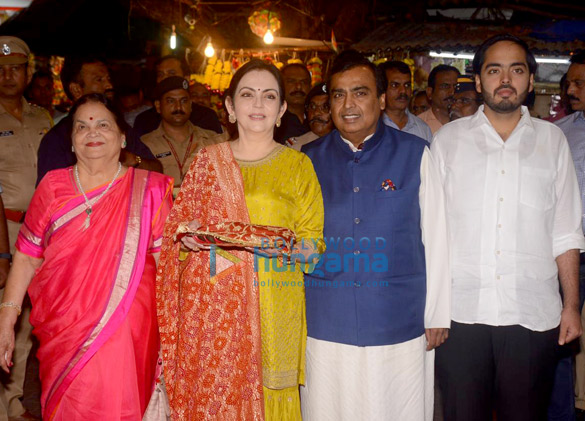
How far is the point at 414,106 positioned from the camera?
8.82m

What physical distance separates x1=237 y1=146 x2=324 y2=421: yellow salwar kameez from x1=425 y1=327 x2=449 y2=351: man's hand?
68 cm

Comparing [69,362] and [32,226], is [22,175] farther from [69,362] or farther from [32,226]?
[69,362]

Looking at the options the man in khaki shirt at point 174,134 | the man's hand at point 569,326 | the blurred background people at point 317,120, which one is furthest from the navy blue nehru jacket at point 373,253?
the man in khaki shirt at point 174,134

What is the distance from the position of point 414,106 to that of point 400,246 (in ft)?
20.2

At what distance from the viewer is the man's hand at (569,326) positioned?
307cm

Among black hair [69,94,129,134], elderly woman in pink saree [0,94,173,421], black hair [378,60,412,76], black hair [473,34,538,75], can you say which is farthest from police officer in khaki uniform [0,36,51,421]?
black hair [473,34,538,75]

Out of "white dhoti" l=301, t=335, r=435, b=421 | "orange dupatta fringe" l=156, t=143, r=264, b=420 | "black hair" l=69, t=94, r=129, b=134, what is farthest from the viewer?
"black hair" l=69, t=94, r=129, b=134

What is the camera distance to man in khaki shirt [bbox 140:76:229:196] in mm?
4980

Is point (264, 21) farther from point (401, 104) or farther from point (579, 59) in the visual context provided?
point (579, 59)

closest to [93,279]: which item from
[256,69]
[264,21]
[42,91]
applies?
[256,69]

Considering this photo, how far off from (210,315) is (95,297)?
62 centimetres

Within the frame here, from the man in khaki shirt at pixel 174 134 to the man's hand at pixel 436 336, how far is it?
2.68 metres

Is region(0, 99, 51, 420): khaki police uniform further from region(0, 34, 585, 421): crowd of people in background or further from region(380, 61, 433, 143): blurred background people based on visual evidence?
region(380, 61, 433, 143): blurred background people

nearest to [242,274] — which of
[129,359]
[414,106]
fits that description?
[129,359]
